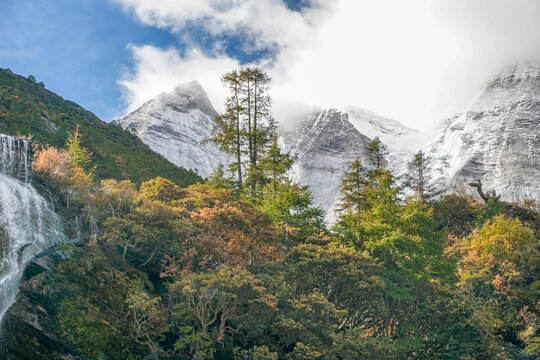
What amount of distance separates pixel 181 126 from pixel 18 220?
107 meters

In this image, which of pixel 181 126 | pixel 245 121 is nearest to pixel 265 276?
pixel 245 121

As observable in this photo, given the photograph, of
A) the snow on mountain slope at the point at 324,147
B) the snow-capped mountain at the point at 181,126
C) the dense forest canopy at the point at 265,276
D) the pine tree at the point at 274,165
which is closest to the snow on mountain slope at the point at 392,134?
the snow on mountain slope at the point at 324,147

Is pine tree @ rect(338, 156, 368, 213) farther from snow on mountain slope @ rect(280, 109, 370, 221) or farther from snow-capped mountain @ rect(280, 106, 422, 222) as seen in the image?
snow on mountain slope @ rect(280, 109, 370, 221)

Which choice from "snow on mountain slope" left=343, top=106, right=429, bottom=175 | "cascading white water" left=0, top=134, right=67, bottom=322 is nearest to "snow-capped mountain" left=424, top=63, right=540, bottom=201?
"snow on mountain slope" left=343, top=106, right=429, bottom=175

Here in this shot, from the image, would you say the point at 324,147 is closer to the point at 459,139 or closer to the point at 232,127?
the point at 459,139

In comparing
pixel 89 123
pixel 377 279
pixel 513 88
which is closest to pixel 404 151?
pixel 513 88

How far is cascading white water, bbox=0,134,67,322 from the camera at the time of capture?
11.3m

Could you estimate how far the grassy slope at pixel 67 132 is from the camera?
2636 cm

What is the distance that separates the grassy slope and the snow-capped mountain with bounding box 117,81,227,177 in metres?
62.0

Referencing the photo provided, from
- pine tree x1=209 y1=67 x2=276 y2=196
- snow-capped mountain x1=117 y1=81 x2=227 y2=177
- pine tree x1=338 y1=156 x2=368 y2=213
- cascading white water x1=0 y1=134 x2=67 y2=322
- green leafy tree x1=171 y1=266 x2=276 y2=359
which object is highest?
snow-capped mountain x1=117 y1=81 x2=227 y2=177

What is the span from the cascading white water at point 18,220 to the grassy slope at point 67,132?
10.3 meters

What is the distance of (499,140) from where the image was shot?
354 feet

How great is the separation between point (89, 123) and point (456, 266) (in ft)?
111

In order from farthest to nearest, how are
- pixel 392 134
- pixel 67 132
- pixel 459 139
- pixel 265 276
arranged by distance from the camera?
pixel 392 134, pixel 459 139, pixel 67 132, pixel 265 276
